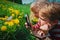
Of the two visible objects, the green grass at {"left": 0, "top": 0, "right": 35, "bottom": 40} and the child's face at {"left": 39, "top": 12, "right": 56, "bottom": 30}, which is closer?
the green grass at {"left": 0, "top": 0, "right": 35, "bottom": 40}

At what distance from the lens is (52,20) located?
144 centimetres

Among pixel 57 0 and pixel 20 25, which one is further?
pixel 57 0

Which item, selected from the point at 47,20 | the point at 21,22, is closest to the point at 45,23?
the point at 47,20

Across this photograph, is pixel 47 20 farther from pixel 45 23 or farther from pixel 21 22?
pixel 21 22

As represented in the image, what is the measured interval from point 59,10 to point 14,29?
46 cm

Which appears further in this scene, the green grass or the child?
the child

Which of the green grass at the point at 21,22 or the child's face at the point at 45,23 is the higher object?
the green grass at the point at 21,22

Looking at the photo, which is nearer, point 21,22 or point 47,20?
point 21,22

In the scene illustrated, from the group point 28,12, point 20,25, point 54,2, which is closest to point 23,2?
point 28,12

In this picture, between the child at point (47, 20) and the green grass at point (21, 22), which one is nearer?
the green grass at point (21, 22)

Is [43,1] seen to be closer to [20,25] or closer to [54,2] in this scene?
[54,2]

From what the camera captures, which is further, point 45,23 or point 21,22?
point 45,23

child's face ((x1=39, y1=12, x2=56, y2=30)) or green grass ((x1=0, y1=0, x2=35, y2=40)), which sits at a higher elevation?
green grass ((x1=0, y1=0, x2=35, y2=40))

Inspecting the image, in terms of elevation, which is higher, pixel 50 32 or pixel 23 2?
pixel 23 2
